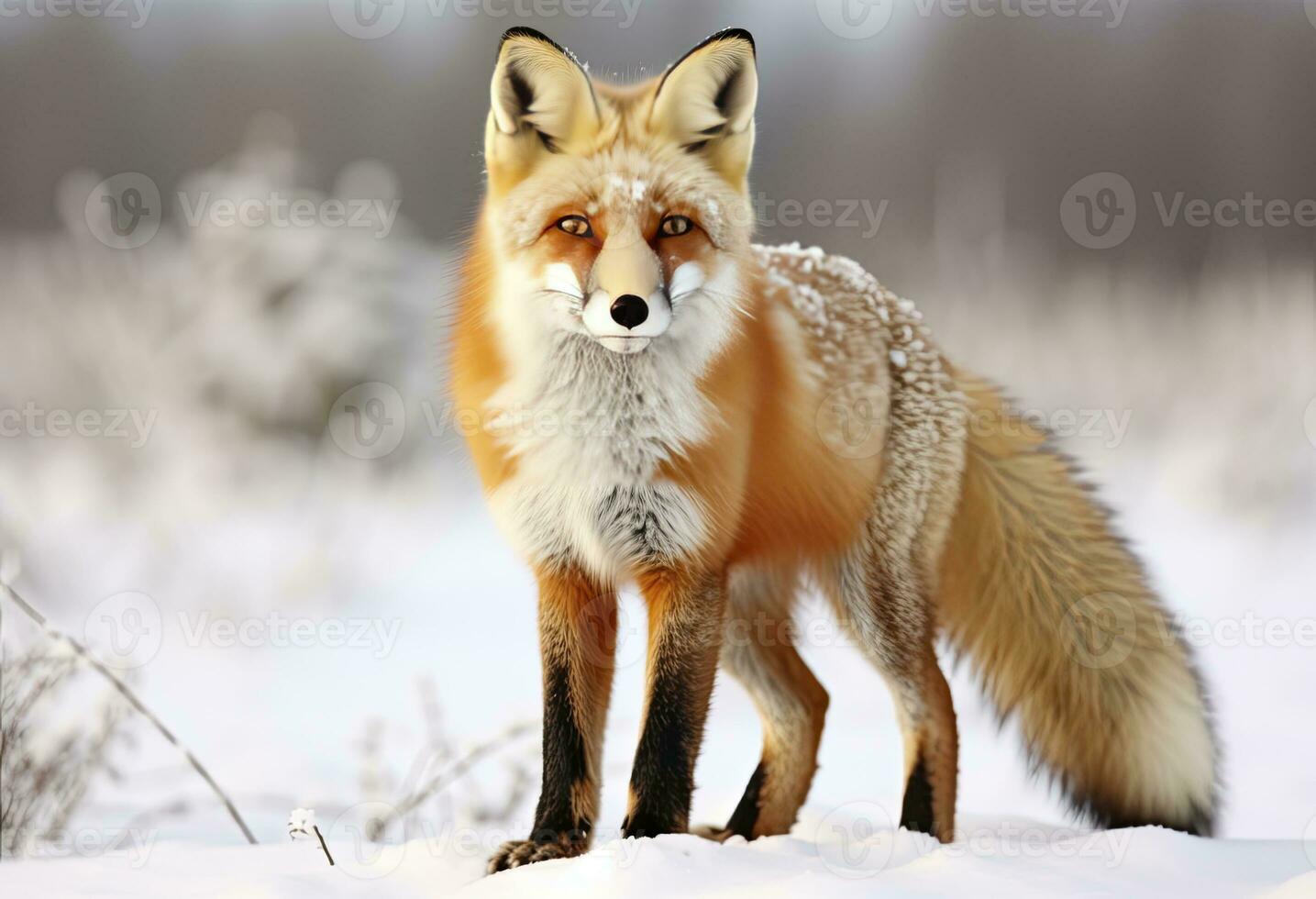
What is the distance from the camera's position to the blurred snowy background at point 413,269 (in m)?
4.32

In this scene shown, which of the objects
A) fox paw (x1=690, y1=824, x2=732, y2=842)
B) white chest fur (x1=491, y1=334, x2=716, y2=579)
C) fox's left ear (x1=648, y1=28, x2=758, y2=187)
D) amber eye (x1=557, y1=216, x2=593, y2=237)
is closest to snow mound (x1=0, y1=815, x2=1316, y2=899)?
fox paw (x1=690, y1=824, x2=732, y2=842)

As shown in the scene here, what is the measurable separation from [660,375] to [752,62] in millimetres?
623

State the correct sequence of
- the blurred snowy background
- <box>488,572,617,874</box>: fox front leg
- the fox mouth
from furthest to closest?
the blurred snowy background
<box>488,572,617,874</box>: fox front leg
the fox mouth

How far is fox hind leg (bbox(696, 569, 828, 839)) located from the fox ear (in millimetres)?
1140

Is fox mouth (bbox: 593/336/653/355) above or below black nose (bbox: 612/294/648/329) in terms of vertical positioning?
below

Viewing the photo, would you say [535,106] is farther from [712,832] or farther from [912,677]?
[712,832]

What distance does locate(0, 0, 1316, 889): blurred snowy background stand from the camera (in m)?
4.32

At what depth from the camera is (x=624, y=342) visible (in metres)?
2.08

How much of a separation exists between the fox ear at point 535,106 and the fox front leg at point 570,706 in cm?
85

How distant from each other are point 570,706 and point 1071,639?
1.21 m

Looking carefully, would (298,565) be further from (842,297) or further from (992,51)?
(992,51)

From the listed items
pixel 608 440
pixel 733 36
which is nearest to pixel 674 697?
pixel 608 440

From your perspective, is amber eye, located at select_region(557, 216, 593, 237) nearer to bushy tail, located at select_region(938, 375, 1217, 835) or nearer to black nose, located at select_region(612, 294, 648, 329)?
black nose, located at select_region(612, 294, 648, 329)

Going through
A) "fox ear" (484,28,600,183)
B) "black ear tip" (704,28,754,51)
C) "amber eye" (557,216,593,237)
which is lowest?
"amber eye" (557,216,593,237)
